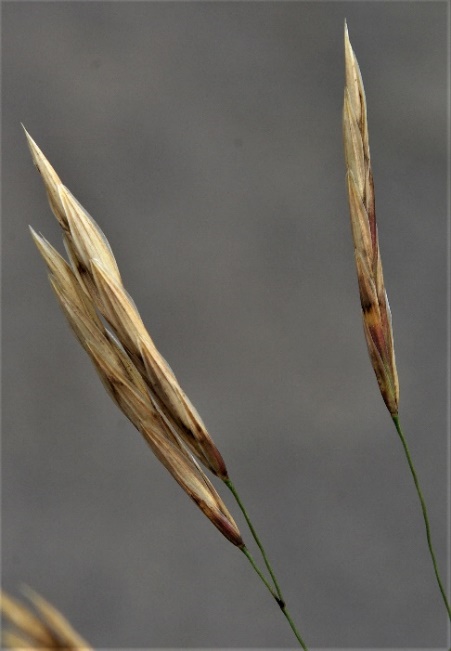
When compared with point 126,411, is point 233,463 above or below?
below

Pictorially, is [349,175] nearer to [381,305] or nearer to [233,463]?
[381,305]

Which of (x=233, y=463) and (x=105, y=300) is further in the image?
(x=233, y=463)

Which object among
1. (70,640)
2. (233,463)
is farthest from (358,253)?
(233,463)
